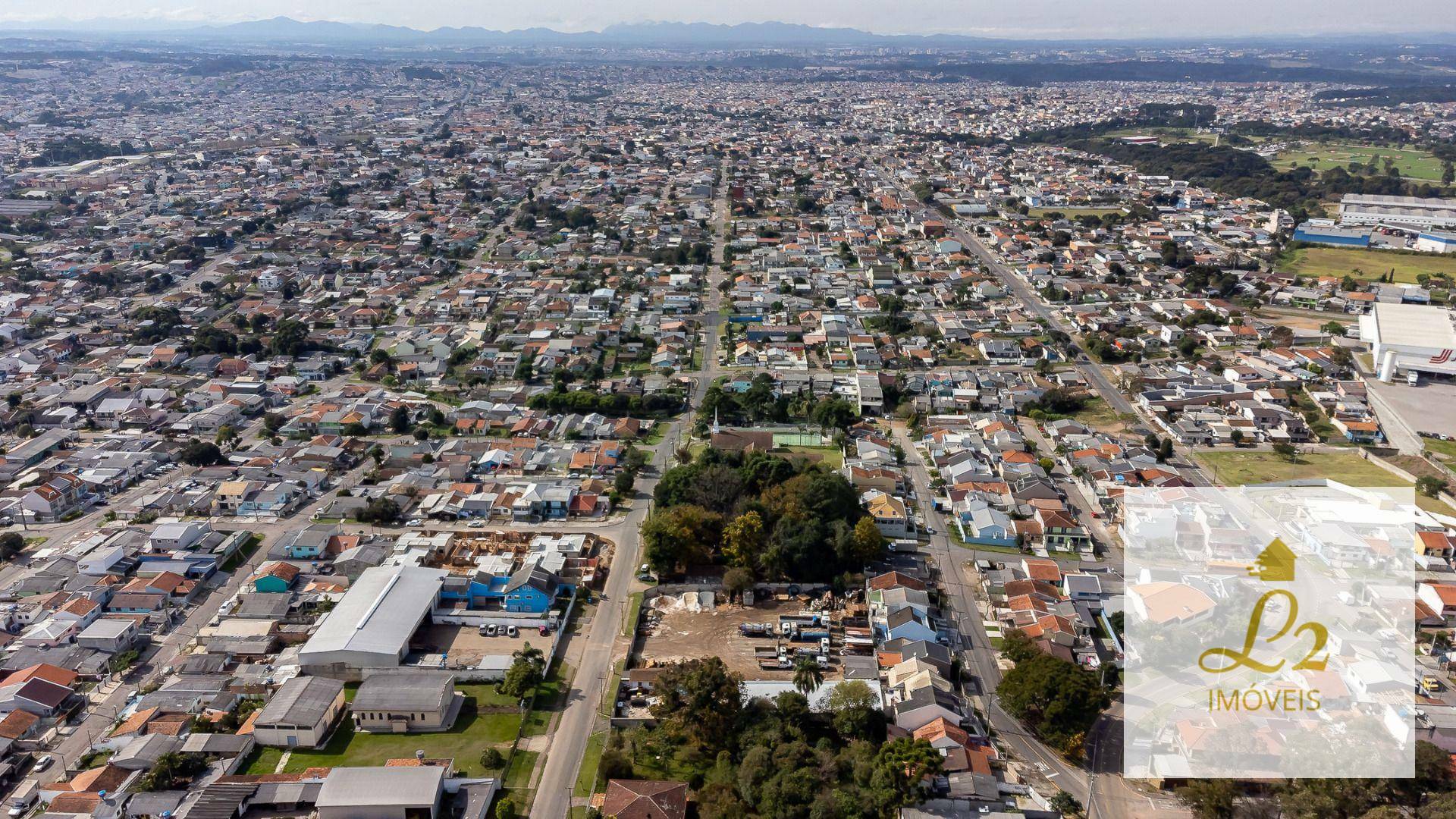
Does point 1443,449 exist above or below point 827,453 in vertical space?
above

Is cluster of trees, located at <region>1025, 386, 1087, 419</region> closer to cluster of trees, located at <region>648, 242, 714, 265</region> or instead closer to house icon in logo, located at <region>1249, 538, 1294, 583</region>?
house icon in logo, located at <region>1249, 538, 1294, 583</region>

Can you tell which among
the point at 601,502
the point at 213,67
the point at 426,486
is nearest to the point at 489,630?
the point at 601,502

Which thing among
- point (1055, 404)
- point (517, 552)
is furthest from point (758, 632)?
point (1055, 404)

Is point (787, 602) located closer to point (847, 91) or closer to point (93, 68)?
point (847, 91)

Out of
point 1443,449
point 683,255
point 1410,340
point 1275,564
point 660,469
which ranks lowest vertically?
point 660,469

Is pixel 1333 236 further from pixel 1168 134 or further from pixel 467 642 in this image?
pixel 467 642

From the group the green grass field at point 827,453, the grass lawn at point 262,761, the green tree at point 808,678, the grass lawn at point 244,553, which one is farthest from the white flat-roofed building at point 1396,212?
the grass lawn at point 262,761
